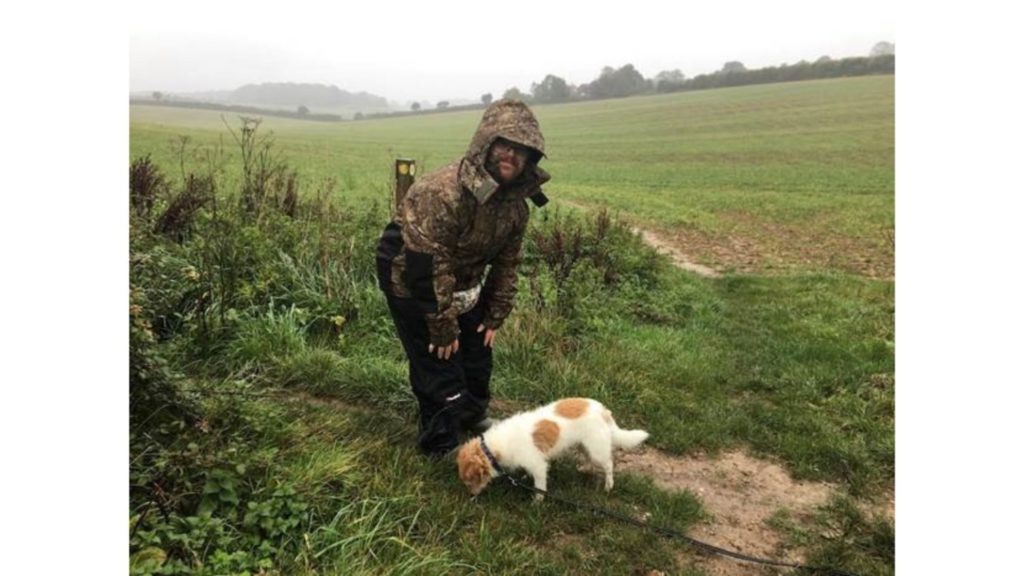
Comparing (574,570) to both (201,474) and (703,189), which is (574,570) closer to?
(201,474)

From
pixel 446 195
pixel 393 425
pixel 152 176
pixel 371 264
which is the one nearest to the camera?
pixel 446 195

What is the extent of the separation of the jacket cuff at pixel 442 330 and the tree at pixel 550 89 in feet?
55.8

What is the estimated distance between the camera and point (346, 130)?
35.9 meters

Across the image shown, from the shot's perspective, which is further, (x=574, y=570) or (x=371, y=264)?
(x=371, y=264)

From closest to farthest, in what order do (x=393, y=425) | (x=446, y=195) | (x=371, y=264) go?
(x=446, y=195), (x=393, y=425), (x=371, y=264)

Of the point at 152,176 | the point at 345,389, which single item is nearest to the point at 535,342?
the point at 345,389

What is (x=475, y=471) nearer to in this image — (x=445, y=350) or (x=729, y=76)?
(x=445, y=350)

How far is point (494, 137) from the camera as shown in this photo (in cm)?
338

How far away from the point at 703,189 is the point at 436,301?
25.3 metres

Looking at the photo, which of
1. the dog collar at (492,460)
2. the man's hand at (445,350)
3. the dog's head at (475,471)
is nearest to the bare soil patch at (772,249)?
the man's hand at (445,350)

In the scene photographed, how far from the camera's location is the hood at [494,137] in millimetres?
3369

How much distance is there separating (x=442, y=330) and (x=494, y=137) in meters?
1.22

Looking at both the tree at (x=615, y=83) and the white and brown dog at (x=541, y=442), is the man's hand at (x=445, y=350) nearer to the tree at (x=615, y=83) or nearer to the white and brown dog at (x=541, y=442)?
the white and brown dog at (x=541, y=442)
